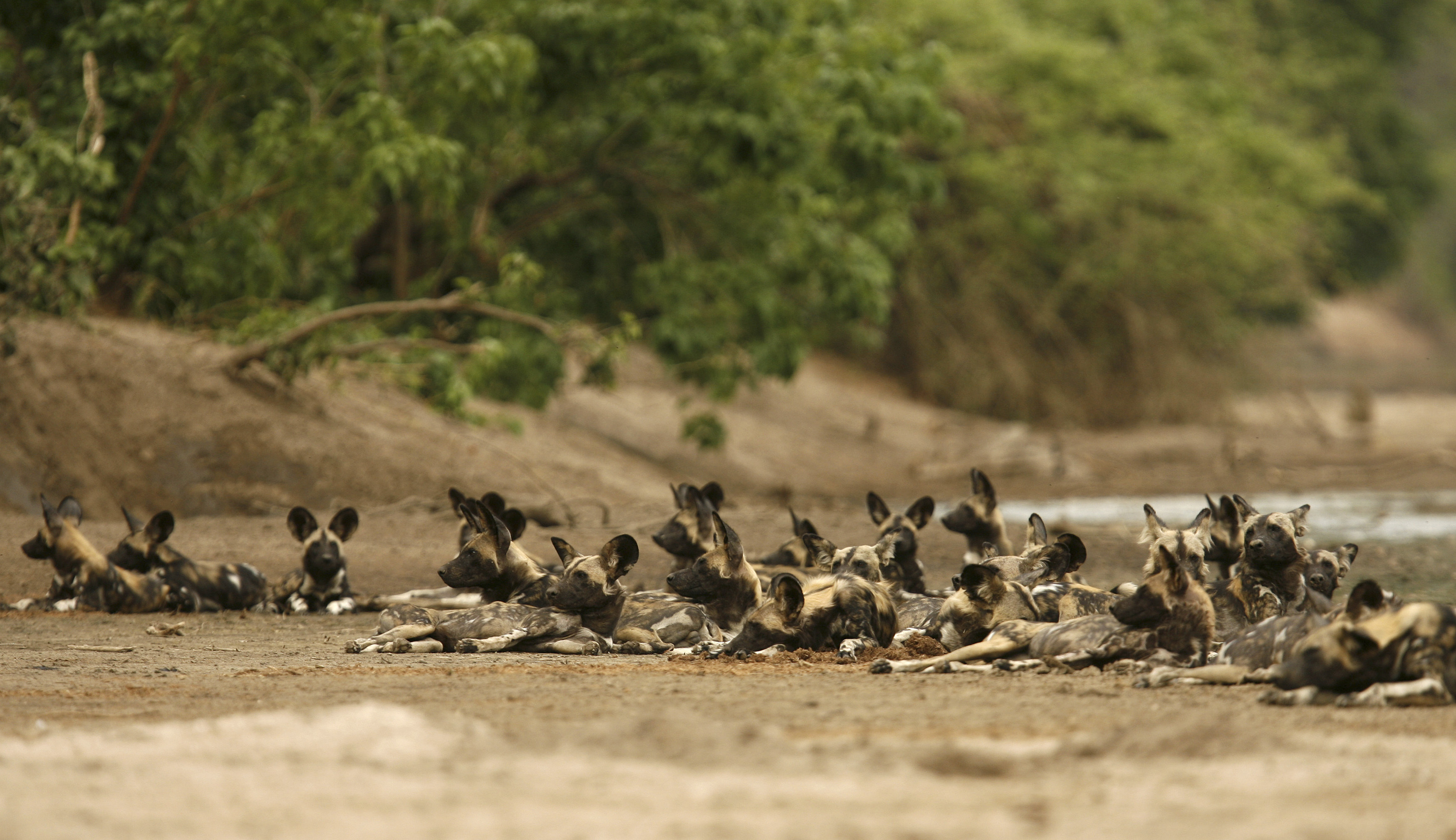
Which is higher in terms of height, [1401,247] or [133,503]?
[1401,247]

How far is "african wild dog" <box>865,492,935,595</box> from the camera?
27.5ft

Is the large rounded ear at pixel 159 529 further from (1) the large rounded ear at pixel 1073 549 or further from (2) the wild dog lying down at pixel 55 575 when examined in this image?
(1) the large rounded ear at pixel 1073 549

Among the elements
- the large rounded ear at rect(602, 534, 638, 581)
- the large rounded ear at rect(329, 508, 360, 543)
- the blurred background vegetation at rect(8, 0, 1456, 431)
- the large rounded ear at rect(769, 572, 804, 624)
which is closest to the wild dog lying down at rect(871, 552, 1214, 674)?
the large rounded ear at rect(769, 572, 804, 624)

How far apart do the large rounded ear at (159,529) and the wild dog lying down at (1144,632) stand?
445 cm

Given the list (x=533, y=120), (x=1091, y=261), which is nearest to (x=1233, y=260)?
(x=1091, y=261)

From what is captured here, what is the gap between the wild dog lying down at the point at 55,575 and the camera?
850 centimetres

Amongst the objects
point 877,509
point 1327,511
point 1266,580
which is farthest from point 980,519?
point 1327,511

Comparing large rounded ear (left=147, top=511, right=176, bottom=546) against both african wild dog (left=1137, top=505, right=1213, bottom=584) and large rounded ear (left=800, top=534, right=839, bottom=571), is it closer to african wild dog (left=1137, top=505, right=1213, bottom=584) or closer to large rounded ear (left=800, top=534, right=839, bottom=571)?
large rounded ear (left=800, top=534, right=839, bottom=571)

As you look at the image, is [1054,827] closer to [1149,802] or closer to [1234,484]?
[1149,802]

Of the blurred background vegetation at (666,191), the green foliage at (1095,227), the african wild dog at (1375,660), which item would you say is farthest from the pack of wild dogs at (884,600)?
the green foliage at (1095,227)

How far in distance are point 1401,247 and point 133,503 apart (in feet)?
103

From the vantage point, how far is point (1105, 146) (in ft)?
82.1

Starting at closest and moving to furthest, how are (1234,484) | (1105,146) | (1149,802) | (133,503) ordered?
(1149,802)
(133,503)
(1234,484)
(1105,146)

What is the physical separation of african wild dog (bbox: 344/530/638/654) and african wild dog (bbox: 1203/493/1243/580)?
283 centimetres
